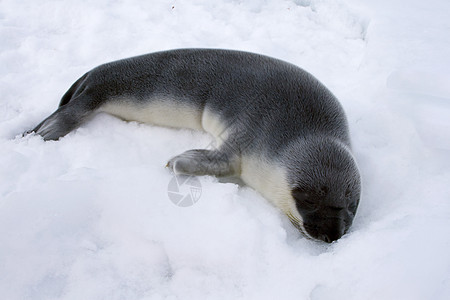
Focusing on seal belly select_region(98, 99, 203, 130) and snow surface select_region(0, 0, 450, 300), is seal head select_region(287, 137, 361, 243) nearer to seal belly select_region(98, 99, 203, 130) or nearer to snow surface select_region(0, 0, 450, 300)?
snow surface select_region(0, 0, 450, 300)

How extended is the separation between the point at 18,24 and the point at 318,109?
9.88 feet

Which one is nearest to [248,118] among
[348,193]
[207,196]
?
[207,196]

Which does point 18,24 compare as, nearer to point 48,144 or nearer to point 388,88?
point 48,144

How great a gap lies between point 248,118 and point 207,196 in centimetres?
66

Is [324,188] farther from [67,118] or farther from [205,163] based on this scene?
[67,118]

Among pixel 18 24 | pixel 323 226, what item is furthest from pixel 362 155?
pixel 18 24

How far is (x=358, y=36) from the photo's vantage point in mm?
4145

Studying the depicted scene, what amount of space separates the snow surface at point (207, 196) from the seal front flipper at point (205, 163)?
0.08 m

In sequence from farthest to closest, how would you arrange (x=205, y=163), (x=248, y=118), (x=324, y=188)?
(x=248, y=118)
(x=205, y=163)
(x=324, y=188)

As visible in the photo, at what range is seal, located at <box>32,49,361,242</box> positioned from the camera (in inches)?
85.0

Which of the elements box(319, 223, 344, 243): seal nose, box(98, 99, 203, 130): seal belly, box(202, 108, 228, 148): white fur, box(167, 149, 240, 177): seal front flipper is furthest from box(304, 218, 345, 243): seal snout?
box(98, 99, 203, 130): seal belly

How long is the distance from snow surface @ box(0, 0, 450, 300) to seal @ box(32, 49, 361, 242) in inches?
4.1

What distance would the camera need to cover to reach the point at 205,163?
8.01 ft

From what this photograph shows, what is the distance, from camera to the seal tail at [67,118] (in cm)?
269
